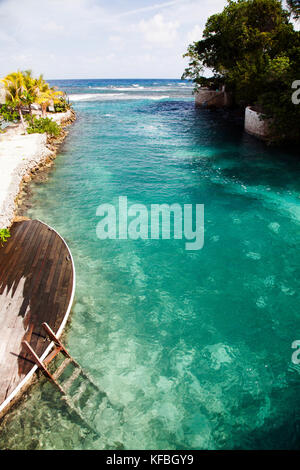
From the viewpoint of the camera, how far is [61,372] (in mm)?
8211

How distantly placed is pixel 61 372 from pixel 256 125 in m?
36.1

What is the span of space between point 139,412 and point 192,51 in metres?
63.6

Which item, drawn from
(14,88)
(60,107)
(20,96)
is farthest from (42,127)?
(60,107)

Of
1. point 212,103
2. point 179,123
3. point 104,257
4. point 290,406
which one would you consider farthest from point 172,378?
point 212,103

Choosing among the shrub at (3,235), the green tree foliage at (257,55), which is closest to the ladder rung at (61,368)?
the shrub at (3,235)

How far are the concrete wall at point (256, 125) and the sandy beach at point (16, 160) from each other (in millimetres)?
26230

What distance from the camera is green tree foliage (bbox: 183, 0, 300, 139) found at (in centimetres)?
2494

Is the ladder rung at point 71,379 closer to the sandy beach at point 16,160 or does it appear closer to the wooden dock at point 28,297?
the wooden dock at point 28,297

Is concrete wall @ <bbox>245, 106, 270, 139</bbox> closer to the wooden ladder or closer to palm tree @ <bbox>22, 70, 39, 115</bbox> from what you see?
palm tree @ <bbox>22, 70, 39, 115</bbox>

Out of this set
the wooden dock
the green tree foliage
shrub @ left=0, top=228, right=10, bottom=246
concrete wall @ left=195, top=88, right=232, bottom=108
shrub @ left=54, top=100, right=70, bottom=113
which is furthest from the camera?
concrete wall @ left=195, top=88, right=232, bottom=108

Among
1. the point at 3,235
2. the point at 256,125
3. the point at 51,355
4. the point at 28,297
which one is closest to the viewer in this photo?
the point at 51,355

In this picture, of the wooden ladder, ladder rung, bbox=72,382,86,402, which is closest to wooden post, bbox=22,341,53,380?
the wooden ladder

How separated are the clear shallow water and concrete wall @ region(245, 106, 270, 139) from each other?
11.3 m

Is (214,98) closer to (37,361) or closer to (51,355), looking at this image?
(51,355)
